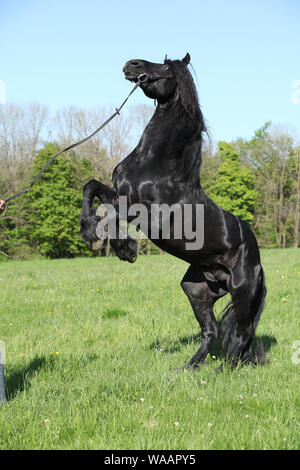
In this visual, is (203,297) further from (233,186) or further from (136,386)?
(233,186)

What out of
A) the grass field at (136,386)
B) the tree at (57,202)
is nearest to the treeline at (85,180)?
the tree at (57,202)

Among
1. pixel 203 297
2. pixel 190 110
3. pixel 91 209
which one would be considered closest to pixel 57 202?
pixel 203 297

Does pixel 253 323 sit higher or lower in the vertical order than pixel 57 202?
lower

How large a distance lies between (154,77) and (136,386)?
2.76 meters

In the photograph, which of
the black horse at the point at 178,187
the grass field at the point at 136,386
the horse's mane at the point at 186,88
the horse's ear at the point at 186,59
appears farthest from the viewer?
the horse's ear at the point at 186,59

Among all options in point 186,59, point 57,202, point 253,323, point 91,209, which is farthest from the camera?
point 57,202

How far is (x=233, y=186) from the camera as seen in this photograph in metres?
36.4

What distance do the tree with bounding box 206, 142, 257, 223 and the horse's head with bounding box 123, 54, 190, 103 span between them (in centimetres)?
3260

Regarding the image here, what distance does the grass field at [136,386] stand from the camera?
2.93 m

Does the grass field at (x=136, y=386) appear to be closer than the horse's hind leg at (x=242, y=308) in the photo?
Yes

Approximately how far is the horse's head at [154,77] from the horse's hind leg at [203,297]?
1881 millimetres

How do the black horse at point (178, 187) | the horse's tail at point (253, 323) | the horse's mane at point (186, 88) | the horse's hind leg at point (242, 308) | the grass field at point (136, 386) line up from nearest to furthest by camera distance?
the grass field at point (136, 386) < the black horse at point (178, 187) < the horse's mane at point (186, 88) < the horse's hind leg at point (242, 308) < the horse's tail at point (253, 323)

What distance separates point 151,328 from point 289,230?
114 feet

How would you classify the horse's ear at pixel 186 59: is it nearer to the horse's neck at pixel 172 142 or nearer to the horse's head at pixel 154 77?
the horse's head at pixel 154 77
